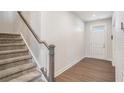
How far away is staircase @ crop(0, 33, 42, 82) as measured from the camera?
5.52 feet

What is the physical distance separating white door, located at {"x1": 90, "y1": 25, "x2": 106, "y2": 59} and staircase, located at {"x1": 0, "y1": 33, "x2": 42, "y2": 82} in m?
3.24

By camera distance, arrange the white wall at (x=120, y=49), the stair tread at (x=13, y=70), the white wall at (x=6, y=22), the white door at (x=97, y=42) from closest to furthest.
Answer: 1. the white wall at (x=120, y=49)
2. the stair tread at (x=13, y=70)
3. the white wall at (x=6, y=22)
4. the white door at (x=97, y=42)

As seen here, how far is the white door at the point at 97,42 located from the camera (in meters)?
4.58

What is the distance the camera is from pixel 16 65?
196cm

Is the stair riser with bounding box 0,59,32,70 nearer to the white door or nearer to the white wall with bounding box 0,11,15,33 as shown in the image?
the white wall with bounding box 0,11,15,33

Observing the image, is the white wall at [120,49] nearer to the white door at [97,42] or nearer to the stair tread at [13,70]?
the stair tread at [13,70]

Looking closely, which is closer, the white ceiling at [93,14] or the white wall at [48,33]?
the white wall at [48,33]

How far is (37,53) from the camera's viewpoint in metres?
2.24

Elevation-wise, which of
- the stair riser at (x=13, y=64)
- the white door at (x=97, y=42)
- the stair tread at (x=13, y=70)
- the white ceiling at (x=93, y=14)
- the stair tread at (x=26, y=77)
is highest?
the white ceiling at (x=93, y=14)

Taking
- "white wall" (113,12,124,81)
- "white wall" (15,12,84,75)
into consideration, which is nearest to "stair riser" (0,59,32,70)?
"white wall" (15,12,84,75)

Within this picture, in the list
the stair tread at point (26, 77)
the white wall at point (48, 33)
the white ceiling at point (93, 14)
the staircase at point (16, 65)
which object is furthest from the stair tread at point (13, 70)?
the white ceiling at point (93, 14)

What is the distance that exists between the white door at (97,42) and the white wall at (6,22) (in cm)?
353
